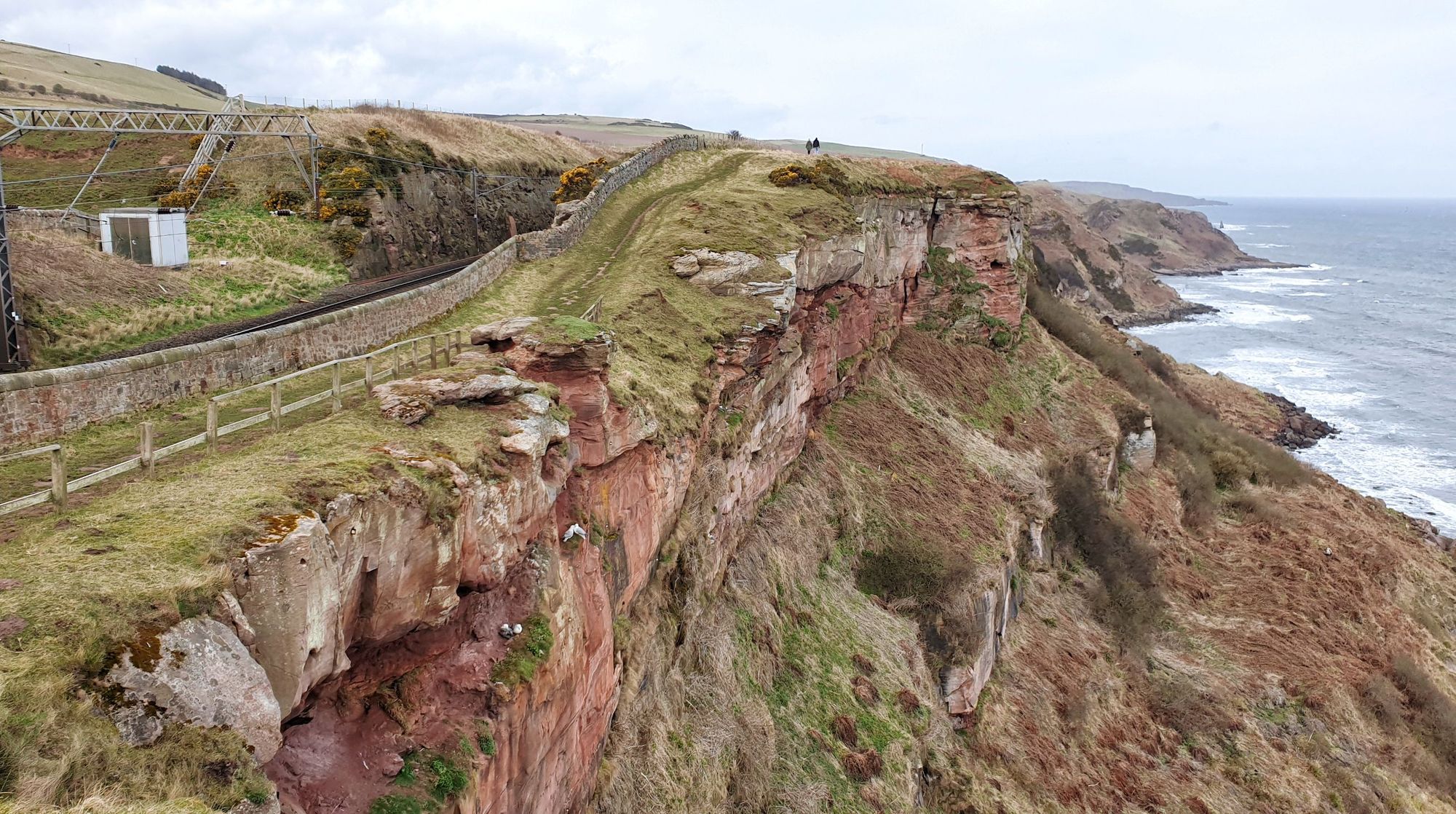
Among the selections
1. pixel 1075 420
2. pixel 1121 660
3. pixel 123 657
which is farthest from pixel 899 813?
pixel 1075 420

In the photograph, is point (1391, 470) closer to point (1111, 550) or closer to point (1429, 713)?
point (1429, 713)

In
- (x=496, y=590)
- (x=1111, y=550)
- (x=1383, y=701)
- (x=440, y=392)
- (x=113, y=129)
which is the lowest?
(x=1383, y=701)

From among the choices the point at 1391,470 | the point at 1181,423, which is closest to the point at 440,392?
the point at 1181,423

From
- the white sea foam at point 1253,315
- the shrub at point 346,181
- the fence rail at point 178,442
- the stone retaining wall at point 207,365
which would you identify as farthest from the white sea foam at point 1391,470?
the fence rail at point 178,442

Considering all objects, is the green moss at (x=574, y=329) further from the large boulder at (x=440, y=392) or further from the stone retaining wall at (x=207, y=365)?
the stone retaining wall at (x=207, y=365)

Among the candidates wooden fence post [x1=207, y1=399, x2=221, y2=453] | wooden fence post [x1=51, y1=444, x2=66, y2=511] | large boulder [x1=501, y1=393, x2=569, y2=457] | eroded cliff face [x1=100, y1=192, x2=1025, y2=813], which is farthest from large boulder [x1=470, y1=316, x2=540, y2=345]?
wooden fence post [x1=51, y1=444, x2=66, y2=511]

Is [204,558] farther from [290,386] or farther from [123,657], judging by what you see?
[290,386]
